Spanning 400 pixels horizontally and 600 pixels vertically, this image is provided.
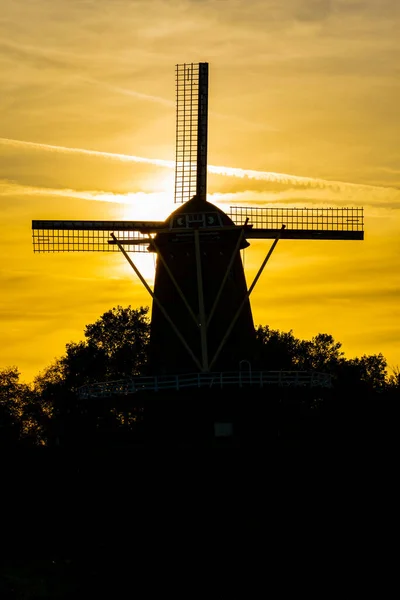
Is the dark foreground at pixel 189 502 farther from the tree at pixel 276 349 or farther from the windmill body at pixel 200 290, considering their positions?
the tree at pixel 276 349

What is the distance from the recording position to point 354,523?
2210 inches

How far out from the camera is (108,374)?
315 feet

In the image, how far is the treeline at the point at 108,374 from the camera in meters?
83.6

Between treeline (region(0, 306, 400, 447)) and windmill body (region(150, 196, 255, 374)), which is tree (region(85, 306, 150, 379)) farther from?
windmill body (region(150, 196, 255, 374))

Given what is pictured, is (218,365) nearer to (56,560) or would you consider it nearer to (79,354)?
(56,560)

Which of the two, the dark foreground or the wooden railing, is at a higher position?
the wooden railing

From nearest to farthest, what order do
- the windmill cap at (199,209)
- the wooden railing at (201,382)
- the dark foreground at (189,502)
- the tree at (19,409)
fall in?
the dark foreground at (189,502)
the wooden railing at (201,382)
the windmill cap at (199,209)
the tree at (19,409)

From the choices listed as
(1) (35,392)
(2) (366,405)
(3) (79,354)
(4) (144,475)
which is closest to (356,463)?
(2) (366,405)

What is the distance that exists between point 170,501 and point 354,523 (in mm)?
9523

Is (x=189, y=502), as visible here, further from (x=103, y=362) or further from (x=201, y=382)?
(x=103, y=362)

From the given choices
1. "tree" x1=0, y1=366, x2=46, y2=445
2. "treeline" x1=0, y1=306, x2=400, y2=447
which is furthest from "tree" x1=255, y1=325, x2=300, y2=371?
"tree" x1=0, y1=366, x2=46, y2=445

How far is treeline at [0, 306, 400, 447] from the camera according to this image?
274 feet

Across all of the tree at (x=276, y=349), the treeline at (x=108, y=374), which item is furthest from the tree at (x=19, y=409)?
the tree at (x=276, y=349)

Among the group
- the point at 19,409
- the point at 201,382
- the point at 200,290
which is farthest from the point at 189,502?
the point at 19,409
